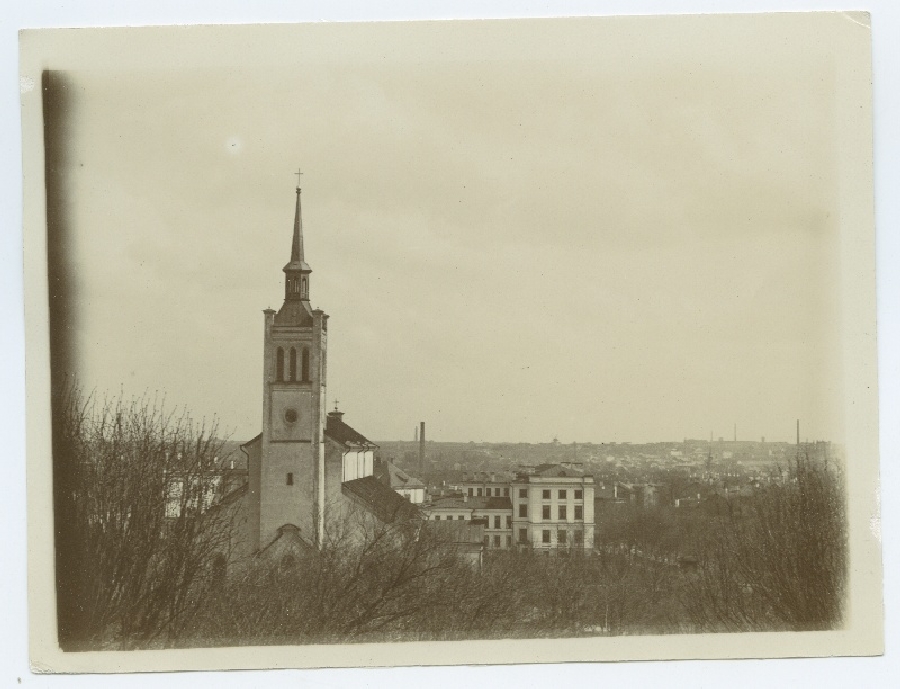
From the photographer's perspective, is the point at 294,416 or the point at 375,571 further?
the point at 294,416

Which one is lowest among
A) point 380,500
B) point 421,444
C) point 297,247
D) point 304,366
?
point 380,500

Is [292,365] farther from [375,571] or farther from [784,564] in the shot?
[784,564]

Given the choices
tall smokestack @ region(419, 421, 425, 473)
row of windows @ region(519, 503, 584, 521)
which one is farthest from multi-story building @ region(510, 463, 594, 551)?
tall smokestack @ region(419, 421, 425, 473)

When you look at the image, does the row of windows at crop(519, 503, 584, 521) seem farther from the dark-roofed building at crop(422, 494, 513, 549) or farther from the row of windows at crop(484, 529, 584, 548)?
the dark-roofed building at crop(422, 494, 513, 549)

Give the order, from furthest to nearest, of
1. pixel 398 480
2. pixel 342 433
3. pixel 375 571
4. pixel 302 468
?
pixel 302 468 → pixel 342 433 → pixel 398 480 → pixel 375 571

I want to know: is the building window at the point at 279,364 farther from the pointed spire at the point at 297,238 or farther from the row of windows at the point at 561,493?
the row of windows at the point at 561,493

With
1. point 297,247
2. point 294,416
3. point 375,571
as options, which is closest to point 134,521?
point 294,416

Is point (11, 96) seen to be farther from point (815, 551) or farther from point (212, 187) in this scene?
point (815, 551)

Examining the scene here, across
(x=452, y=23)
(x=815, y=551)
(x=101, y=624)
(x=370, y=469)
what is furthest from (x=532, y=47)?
(x=101, y=624)
